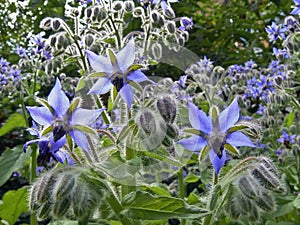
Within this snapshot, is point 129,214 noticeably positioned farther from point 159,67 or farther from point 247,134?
point 159,67

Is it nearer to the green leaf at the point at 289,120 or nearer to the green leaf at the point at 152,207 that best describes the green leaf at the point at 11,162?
the green leaf at the point at 152,207

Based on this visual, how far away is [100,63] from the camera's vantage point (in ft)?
2.79

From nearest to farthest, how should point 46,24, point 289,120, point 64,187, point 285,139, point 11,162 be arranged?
point 64,187, point 46,24, point 11,162, point 285,139, point 289,120

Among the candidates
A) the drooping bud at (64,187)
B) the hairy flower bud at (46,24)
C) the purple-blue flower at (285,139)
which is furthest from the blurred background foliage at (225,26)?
the drooping bud at (64,187)

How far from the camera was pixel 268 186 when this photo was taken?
2.77 ft

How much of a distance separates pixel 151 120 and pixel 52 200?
199 millimetres

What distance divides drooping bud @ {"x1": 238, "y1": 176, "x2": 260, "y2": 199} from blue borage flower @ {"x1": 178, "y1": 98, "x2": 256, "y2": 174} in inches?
1.8

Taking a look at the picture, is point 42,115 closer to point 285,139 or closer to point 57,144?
point 57,144

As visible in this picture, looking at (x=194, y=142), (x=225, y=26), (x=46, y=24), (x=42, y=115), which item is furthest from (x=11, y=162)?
(x=225, y=26)

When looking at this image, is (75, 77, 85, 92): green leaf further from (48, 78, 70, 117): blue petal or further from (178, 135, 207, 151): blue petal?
(178, 135, 207, 151): blue petal

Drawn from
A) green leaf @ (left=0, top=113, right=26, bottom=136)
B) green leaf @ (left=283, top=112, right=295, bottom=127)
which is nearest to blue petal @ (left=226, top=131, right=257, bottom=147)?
green leaf @ (left=0, top=113, right=26, bottom=136)

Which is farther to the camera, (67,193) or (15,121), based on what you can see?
(15,121)

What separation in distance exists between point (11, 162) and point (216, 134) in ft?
3.41

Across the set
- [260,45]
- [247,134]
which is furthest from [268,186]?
[260,45]
